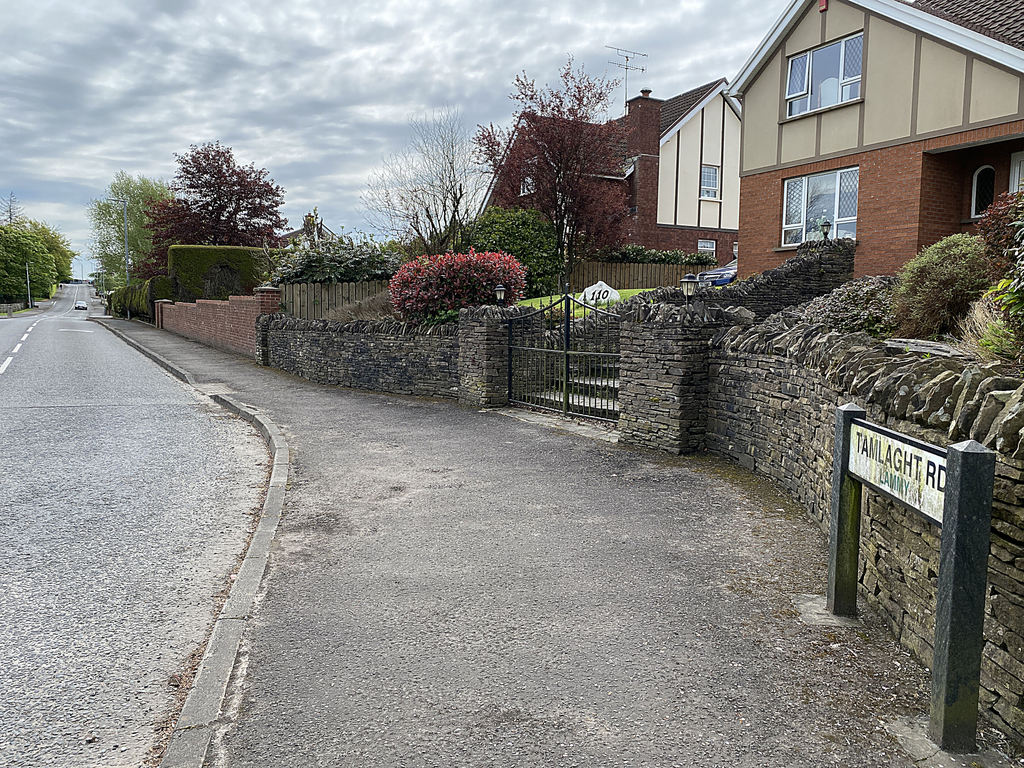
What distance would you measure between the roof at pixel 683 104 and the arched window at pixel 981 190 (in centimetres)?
1845

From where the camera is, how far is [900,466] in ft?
11.0

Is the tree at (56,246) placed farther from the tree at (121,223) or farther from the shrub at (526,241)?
the shrub at (526,241)

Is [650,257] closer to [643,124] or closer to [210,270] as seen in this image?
[643,124]

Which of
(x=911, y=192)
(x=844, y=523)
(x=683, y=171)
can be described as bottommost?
(x=844, y=523)

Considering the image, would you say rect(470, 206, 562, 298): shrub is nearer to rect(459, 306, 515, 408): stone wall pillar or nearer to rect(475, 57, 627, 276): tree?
rect(475, 57, 627, 276): tree

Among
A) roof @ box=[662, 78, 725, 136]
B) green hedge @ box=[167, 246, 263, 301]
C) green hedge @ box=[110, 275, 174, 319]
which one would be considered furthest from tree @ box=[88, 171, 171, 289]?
roof @ box=[662, 78, 725, 136]

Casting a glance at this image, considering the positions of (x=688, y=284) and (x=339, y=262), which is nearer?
(x=688, y=284)

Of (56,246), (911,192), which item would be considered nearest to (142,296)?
(911,192)

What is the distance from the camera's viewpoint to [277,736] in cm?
314

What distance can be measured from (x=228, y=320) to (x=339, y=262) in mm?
6389

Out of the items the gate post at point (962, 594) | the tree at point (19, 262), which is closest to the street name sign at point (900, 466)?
the gate post at point (962, 594)

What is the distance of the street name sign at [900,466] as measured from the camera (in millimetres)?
3063

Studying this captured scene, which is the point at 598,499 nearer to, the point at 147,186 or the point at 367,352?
the point at 367,352

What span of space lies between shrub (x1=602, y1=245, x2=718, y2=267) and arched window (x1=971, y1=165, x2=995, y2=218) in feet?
45.7
